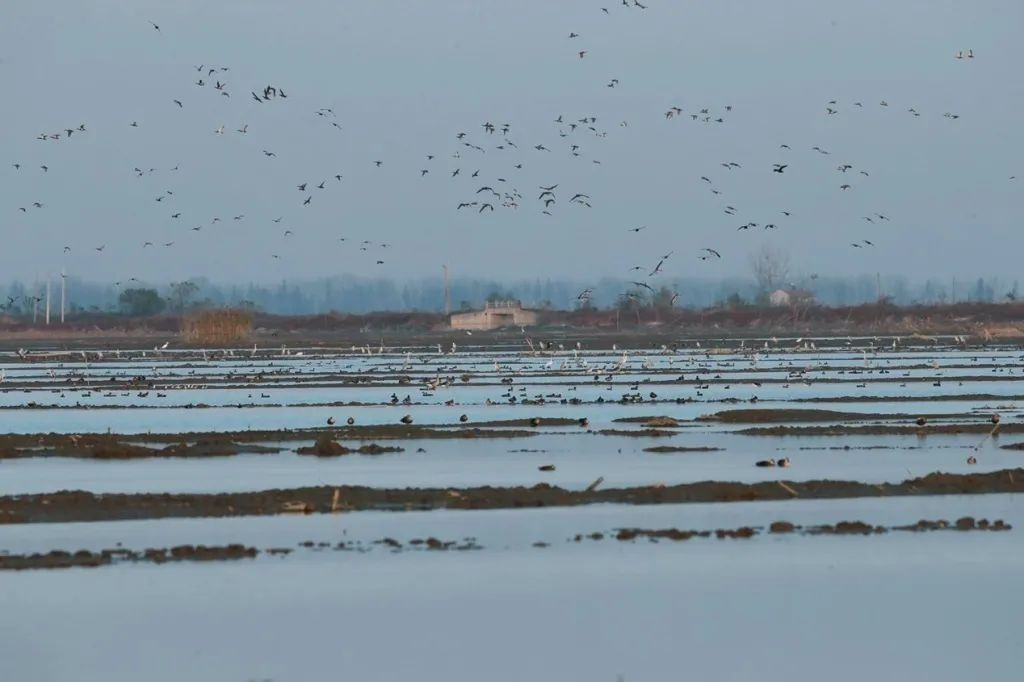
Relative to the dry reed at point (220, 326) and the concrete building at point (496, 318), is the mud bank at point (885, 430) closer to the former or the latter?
the dry reed at point (220, 326)

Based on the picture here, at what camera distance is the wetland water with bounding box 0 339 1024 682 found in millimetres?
16594

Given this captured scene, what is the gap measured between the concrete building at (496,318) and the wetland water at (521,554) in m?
121

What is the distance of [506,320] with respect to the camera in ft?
557

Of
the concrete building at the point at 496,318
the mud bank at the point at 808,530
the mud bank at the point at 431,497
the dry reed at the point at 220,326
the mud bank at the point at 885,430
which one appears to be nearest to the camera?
the mud bank at the point at 808,530

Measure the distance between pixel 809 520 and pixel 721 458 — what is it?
28.3 feet

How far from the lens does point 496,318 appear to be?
557 ft

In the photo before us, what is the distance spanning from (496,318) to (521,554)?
148153 mm

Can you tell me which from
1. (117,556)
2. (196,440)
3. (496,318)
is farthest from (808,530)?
(496,318)

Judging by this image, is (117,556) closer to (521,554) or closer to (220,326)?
(521,554)

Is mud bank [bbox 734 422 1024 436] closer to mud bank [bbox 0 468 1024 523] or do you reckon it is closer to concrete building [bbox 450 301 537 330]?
mud bank [bbox 0 468 1024 523]

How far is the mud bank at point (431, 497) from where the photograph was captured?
84.8ft

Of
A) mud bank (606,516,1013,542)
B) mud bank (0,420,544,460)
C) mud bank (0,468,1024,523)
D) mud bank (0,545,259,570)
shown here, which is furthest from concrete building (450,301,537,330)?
mud bank (0,545,259,570)

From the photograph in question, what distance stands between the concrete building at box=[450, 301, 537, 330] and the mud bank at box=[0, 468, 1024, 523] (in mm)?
139109

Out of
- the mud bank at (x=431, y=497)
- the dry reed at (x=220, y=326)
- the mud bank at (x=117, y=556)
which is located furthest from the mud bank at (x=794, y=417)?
the dry reed at (x=220, y=326)
